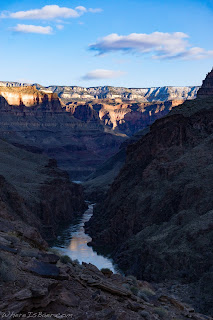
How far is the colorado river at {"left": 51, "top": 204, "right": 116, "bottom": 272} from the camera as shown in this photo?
224 feet

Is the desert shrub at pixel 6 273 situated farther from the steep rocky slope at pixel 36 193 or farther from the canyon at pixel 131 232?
the steep rocky slope at pixel 36 193

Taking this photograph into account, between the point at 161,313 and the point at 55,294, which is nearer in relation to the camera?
the point at 55,294

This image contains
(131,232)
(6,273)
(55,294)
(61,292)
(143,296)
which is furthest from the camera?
(131,232)

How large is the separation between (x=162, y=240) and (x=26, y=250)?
34.9m

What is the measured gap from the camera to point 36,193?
105500 millimetres

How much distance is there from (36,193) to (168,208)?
42.1 m

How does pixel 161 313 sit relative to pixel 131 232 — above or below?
above

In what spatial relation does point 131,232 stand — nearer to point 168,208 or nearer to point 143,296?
point 168,208

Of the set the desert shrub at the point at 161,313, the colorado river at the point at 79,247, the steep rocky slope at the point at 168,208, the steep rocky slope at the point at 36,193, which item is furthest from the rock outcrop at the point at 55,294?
the steep rocky slope at the point at 36,193

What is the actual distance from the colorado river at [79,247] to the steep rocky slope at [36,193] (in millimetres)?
3012

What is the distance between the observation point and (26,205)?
3597 inches

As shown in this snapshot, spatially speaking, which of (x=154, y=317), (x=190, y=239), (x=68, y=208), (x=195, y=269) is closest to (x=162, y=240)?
(x=190, y=239)

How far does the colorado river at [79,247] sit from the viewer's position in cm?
6818

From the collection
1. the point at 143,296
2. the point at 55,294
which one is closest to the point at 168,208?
the point at 143,296
